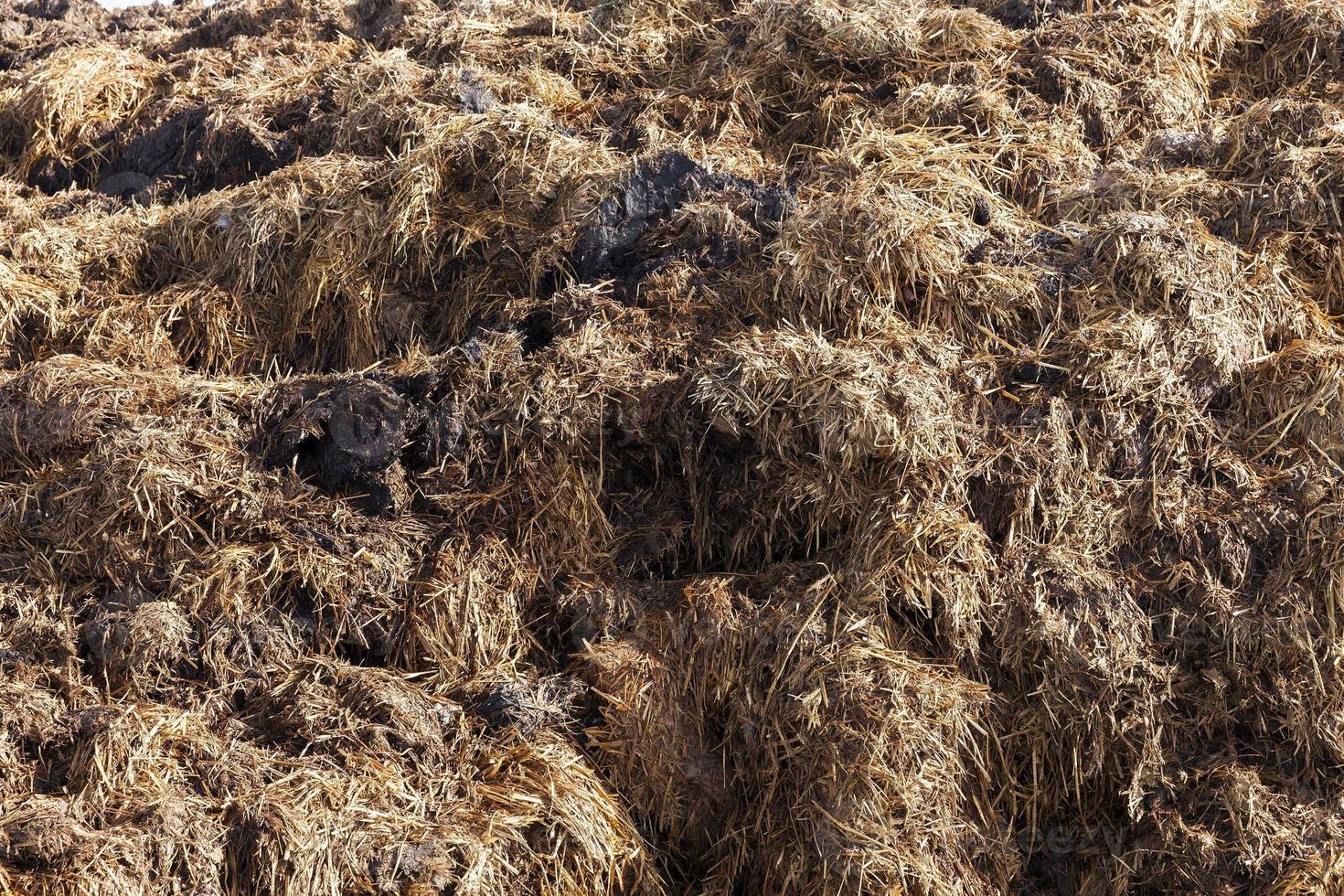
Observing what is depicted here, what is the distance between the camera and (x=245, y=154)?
181 inches

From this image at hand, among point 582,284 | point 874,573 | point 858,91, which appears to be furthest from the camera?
point 858,91

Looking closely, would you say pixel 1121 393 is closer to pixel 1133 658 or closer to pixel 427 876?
pixel 1133 658

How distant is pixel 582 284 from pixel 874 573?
1329 millimetres

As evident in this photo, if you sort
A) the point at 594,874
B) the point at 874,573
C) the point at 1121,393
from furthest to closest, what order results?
the point at 1121,393 → the point at 874,573 → the point at 594,874

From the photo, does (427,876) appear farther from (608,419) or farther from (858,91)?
(858,91)

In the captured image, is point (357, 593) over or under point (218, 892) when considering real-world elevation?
over

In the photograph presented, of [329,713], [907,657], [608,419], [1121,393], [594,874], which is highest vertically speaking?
[1121,393]

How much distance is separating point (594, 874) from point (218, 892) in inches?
34.5

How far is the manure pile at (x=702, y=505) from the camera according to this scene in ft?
9.70

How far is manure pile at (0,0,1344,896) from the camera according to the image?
9.70 feet

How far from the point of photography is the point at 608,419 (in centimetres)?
348

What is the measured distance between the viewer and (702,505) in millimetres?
3453

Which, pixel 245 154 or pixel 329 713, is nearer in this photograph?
pixel 329 713

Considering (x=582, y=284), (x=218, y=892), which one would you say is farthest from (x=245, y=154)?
(x=218, y=892)
